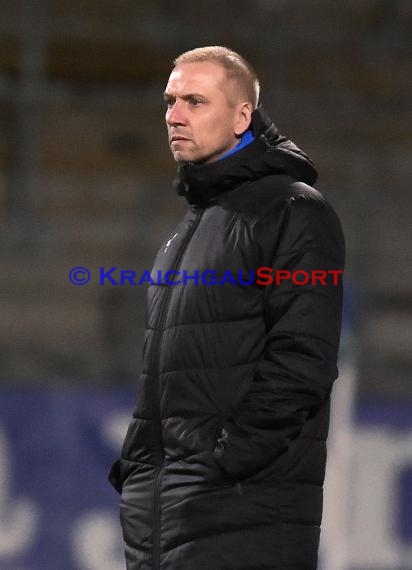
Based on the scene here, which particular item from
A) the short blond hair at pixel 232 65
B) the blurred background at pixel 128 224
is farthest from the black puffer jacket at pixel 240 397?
the blurred background at pixel 128 224

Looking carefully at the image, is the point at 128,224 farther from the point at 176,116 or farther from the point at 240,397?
the point at 240,397

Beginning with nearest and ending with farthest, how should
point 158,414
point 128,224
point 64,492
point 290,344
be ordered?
point 290,344 → point 158,414 → point 64,492 → point 128,224

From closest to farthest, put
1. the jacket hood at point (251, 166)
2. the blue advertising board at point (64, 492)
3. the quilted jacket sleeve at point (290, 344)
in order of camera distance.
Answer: the quilted jacket sleeve at point (290, 344) < the jacket hood at point (251, 166) < the blue advertising board at point (64, 492)

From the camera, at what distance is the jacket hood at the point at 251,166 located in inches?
70.5

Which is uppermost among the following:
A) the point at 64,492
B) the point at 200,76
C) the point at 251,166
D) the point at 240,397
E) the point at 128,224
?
the point at 200,76

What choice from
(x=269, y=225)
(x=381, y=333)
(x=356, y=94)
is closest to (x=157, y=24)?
(x=356, y=94)

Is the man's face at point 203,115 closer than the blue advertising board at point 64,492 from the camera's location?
Yes

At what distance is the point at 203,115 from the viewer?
1797 mm

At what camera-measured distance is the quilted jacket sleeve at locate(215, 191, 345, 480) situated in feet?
5.31

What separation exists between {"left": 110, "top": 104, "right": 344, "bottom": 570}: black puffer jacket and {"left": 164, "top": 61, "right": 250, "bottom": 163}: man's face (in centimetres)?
4

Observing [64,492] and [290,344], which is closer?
A: [290,344]

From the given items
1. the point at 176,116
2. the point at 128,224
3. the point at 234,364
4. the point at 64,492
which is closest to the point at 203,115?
the point at 176,116

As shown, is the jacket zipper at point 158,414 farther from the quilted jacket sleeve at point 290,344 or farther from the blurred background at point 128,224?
A: the blurred background at point 128,224

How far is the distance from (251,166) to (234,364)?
317 mm
